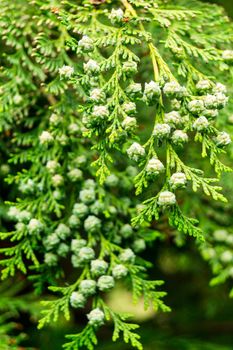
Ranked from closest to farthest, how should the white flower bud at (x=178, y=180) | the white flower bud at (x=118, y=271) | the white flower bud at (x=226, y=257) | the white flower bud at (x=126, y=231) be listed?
the white flower bud at (x=178, y=180) → the white flower bud at (x=118, y=271) → the white flower bud at (x=126, y=231) → the white flower bud at (x=226, y=257)

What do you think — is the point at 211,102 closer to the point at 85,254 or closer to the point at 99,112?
the point at 99,112

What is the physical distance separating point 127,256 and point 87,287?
132mm

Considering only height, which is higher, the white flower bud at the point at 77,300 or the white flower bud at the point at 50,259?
the white flower bud at the point at 50,259

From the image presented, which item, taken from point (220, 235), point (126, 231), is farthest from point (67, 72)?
point (220, 235)

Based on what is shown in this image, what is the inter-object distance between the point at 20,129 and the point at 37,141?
0.37 ft

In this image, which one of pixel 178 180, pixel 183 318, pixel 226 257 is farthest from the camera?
pixel 183 318

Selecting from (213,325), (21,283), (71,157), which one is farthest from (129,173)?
(213,325)

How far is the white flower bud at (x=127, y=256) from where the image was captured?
137 centimetres

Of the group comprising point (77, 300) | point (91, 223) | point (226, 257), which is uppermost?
point (91, 223)

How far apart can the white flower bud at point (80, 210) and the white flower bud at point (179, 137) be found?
34 cm

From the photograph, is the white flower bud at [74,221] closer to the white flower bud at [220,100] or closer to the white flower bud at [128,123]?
the white flower bud at [128,123]

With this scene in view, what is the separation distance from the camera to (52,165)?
139 centimetres

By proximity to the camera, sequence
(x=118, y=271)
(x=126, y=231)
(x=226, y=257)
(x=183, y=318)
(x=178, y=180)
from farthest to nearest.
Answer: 1. (x=183, y=318)
2. (x=226, y=257)
3. (x=126, y=231)
4. (x=118, y=271)
5. (x=178, y=180)

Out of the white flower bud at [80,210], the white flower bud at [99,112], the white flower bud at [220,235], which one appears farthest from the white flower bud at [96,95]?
the white flower bud at [220,235]
